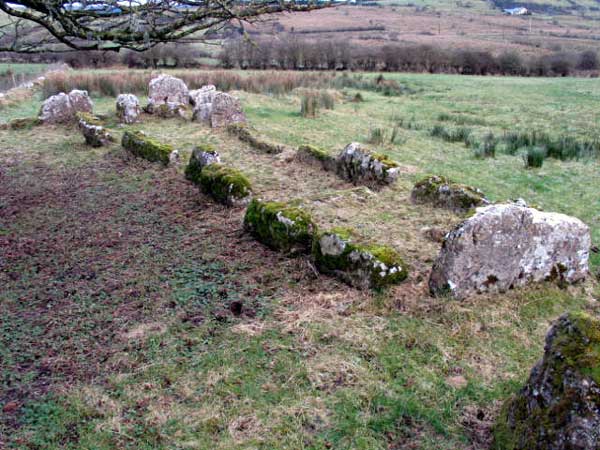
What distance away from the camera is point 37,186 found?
32.3 ft

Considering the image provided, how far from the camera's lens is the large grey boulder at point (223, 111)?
15.1 m

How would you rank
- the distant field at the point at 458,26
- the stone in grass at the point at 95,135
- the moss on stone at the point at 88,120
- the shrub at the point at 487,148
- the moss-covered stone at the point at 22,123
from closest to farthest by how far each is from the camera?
the shrub at the point at 487,148 → the stone in grass at the point at 95,135 → the moss on stone at the point at 88,120 → the moss-covered stone at the point at 22,123 → the distant field at the point at 458,26

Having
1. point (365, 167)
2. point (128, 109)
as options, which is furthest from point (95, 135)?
point (365, 167)

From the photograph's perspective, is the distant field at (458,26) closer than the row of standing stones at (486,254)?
No

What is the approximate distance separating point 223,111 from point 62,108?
483cm

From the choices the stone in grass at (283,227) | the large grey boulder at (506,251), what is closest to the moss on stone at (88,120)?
the stone in grass at (283,227)

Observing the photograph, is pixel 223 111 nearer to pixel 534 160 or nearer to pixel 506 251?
pixel 534 160

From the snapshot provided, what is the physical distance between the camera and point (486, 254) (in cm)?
539

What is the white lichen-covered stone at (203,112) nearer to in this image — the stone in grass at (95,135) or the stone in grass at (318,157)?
the stone in grass at (95,135)

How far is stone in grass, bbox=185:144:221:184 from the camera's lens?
31.4 feet

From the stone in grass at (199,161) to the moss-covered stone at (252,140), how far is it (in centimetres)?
237

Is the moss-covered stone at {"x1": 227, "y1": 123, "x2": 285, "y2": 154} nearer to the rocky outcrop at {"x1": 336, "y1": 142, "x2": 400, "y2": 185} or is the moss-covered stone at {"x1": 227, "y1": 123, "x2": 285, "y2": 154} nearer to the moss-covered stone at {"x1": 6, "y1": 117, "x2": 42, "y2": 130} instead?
the rocky outcrop at {"x1": 336, "y1": 142, "x2": 400, "y2": 185}

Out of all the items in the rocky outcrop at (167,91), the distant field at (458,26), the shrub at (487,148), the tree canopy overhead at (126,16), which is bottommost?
the shrub at (487,148)

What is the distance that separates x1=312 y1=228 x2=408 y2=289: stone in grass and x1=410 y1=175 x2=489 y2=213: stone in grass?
8.09 feet
